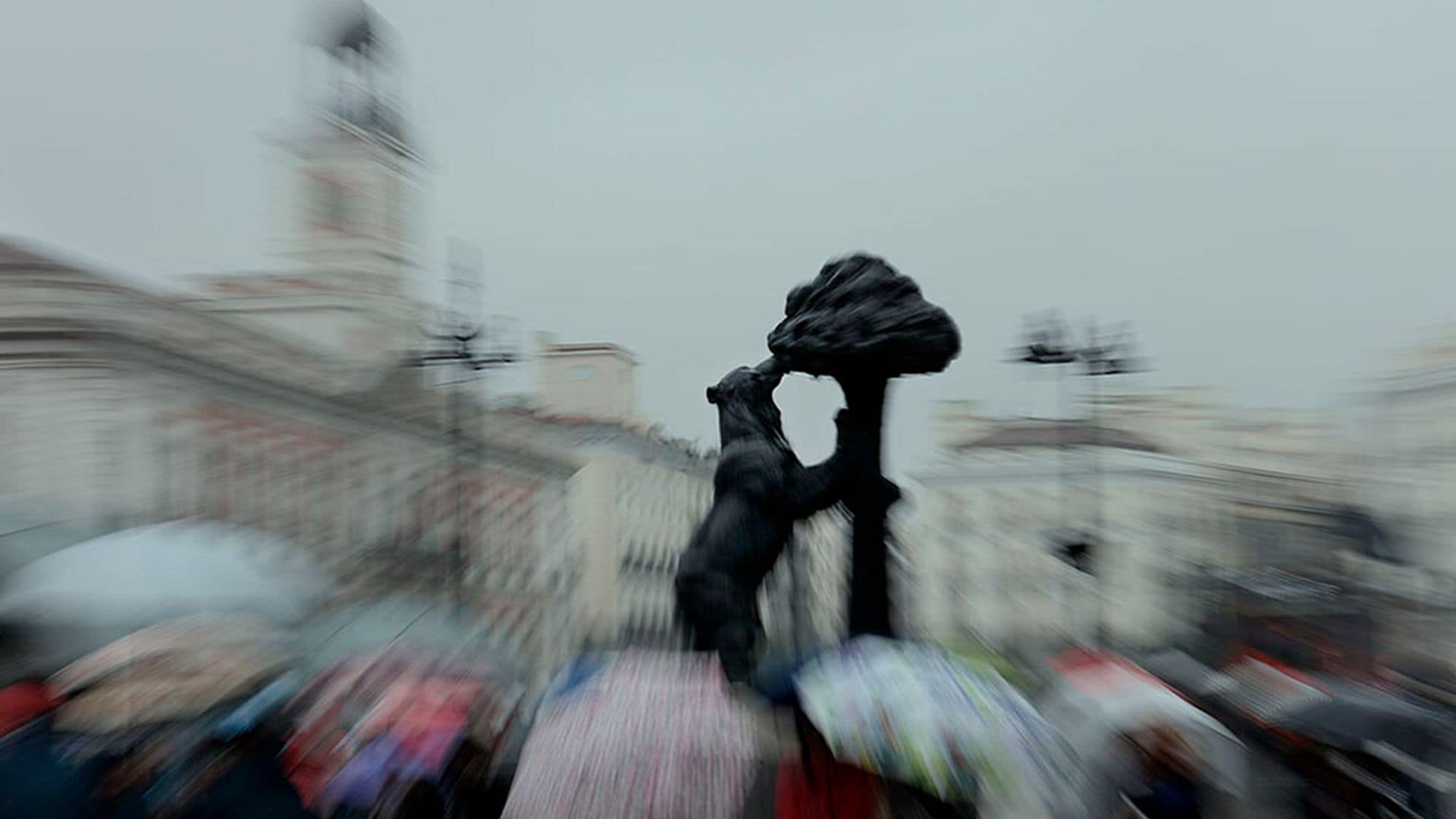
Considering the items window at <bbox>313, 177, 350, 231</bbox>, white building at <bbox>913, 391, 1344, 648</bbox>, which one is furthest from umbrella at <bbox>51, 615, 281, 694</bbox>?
window at <bbox>313, 177, 350, 231</bbox>

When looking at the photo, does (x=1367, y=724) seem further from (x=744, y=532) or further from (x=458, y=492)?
(x=458, y=492)

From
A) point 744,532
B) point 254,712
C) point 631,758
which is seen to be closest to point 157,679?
point 254,712

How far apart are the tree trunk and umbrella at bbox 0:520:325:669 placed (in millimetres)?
1872

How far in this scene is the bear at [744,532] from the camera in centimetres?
425

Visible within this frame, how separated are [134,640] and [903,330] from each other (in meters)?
2.49

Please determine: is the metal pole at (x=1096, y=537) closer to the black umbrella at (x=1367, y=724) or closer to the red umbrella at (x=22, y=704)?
the black umbrella at (x=1367, y=724)

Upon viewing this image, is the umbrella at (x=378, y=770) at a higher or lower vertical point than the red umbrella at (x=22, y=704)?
lower

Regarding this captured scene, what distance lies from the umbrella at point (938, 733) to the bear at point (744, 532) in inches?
64.7

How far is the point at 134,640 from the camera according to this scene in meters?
2.61

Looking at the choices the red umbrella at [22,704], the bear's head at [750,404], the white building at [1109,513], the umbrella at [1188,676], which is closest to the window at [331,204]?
the white building at [1109,513]

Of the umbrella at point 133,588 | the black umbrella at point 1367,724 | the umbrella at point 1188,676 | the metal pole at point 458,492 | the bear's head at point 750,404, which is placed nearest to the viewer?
the black umbrella at point 1367,724

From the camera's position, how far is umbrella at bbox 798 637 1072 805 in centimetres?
238

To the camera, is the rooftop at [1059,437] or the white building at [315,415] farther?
the rooftop at [1059,437]

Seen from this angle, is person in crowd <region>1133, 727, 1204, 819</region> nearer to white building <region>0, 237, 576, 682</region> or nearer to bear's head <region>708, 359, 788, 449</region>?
bear's head <region>708, 359, 788, 449</region>
